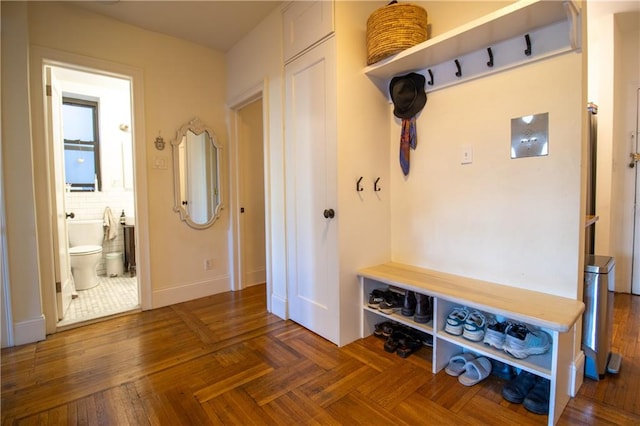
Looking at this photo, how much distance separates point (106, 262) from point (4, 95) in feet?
8.34

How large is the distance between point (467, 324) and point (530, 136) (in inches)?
42.1

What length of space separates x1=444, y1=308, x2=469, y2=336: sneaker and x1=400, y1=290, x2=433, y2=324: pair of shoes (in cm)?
13

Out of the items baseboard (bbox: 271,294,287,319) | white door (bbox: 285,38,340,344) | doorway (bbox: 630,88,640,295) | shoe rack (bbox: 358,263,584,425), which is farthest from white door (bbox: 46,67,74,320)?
doorway (bbox: 630,88,640,295)

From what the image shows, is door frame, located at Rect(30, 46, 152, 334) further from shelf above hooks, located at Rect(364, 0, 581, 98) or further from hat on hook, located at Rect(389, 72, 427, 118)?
hat on hook, located at Rect(389, 72, 427, 118)

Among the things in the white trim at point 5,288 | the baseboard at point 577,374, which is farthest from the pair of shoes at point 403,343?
the white trim at point 5,288

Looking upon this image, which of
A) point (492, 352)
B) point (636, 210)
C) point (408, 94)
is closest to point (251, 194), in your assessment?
point (408, 94)

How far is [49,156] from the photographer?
2449 millimetres

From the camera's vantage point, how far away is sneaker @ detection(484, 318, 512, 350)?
5.20 ft

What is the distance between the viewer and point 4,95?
2.13m

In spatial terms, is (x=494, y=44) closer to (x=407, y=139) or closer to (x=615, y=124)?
(x=407, y=139)

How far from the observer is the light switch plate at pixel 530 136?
5.33 ft

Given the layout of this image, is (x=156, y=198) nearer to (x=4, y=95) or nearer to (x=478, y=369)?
(x=4, y=95)

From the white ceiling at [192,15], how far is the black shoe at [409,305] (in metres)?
2.44

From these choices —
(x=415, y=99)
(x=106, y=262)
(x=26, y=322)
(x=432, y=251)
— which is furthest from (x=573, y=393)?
(x=106, y=262)
